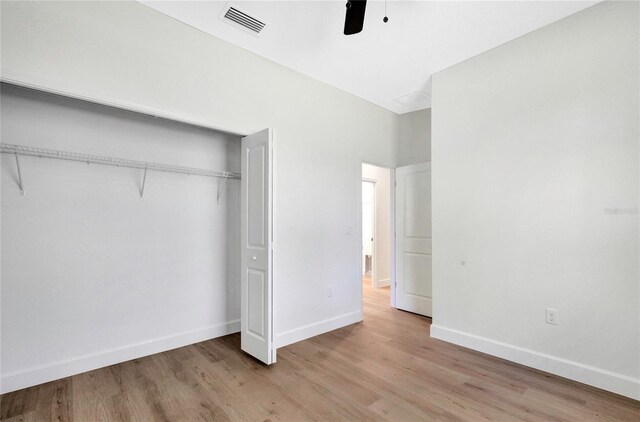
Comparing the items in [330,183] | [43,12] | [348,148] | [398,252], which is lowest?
[398,252]

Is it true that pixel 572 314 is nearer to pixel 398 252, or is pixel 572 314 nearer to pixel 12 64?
pixel 398 252

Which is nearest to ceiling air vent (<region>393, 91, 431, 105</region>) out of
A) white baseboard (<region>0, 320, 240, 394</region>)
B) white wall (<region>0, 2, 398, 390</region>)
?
white wall (<region>0, 2, 398, 390</region>)

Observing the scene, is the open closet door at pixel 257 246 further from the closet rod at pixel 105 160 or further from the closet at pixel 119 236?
the closet rod at pixel 105 160

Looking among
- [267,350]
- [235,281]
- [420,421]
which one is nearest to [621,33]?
[420,421]

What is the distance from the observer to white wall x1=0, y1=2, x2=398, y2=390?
2191 mm

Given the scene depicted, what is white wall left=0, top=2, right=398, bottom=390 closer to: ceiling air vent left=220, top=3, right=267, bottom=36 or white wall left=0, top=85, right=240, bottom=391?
ceiling air vent left=220, top=3, right=267, bottom=36

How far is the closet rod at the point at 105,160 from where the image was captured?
234 cm

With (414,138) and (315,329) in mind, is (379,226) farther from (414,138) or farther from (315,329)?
(315,329)

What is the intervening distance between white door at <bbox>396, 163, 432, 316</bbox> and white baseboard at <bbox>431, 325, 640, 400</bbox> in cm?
97

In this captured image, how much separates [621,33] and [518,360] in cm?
284

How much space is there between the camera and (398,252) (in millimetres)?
4676

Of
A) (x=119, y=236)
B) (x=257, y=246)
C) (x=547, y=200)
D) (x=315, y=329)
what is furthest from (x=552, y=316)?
(x=119, y=236)

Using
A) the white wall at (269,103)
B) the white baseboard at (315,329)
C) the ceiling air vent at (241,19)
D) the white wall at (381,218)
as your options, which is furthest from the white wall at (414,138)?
the ceiling air vent at (241,19)

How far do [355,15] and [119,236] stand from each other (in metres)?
2.70
